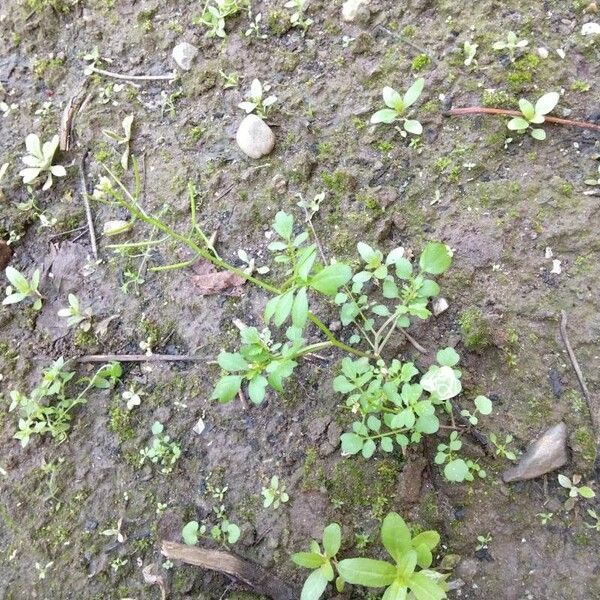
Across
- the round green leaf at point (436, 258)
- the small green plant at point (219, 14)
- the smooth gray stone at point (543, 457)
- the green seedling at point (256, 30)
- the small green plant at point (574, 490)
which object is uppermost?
the small green plant at point (219, 14)

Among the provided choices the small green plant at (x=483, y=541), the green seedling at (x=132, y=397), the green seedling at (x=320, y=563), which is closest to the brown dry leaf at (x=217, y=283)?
the green seedling at (x=132, y=397)

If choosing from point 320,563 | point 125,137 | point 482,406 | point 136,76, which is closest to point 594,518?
point 482,406

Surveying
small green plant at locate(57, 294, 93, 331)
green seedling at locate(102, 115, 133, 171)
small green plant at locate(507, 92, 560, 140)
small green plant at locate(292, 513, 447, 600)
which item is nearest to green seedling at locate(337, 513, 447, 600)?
small green plant at locate(292, 513, 447, 600)

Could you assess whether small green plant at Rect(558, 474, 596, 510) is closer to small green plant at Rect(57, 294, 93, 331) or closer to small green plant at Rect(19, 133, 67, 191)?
small green plant at Rect(57, 294, 93, 331)

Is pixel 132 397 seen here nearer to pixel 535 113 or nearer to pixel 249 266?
pixel 249 266

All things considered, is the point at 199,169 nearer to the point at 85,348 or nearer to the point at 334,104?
the point at 334,104

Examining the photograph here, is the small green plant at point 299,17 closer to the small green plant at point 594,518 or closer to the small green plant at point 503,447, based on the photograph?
the small green plant at point 503,447
